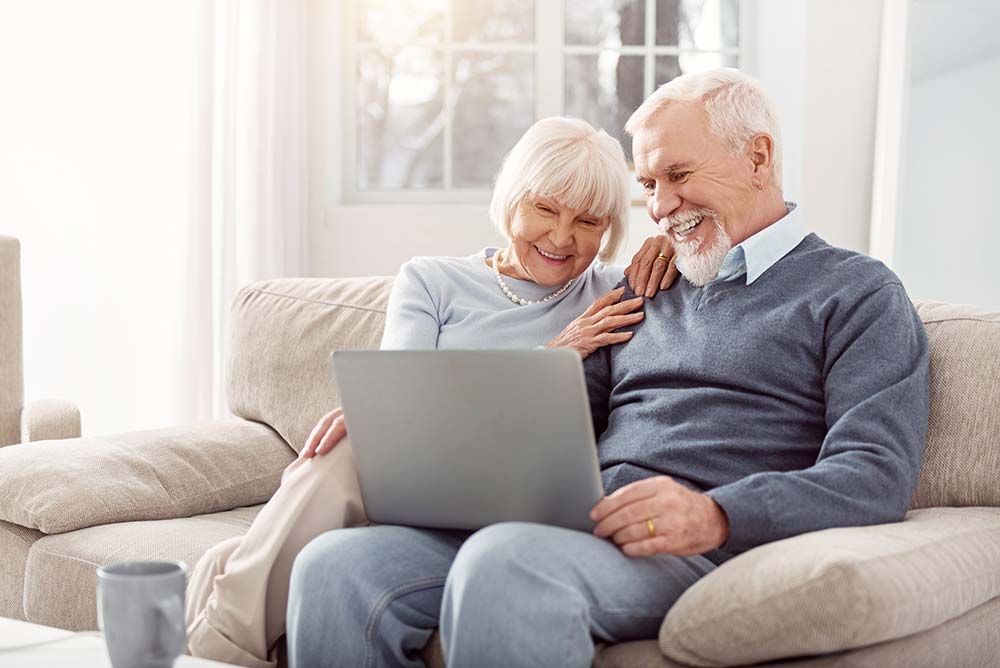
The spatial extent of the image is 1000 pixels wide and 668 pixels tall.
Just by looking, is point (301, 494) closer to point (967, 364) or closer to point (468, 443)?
point (468, 443)

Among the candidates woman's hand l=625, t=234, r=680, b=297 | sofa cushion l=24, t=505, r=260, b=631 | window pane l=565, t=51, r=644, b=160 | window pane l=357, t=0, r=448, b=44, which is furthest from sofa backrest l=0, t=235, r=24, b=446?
window pane l=565, t=51, r=644, b=160

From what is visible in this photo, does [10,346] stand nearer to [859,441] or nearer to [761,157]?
[761,157]

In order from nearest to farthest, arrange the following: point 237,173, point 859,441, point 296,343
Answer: point 859,441, point 296,343, point 237,173

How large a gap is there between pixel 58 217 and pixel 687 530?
2.37 m

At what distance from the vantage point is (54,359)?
10.8ft

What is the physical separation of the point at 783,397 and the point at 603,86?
262 centimetres

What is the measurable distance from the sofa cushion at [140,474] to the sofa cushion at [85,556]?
44 mm

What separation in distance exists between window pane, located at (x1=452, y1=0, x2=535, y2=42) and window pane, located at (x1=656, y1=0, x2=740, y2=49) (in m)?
0.44

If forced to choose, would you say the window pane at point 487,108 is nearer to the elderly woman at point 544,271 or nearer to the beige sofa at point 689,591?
the beige sofa at point 689,591

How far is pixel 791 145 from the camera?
12.7 ft

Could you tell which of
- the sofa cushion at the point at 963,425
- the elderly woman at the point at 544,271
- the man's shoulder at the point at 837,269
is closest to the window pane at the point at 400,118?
the elderly woman at the point at 544,271

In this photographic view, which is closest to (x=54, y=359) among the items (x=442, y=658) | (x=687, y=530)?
(x=442, y=658)

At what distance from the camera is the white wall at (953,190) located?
323 centimetres

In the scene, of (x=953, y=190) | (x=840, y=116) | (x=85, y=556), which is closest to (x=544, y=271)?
(x=85, y=556)
